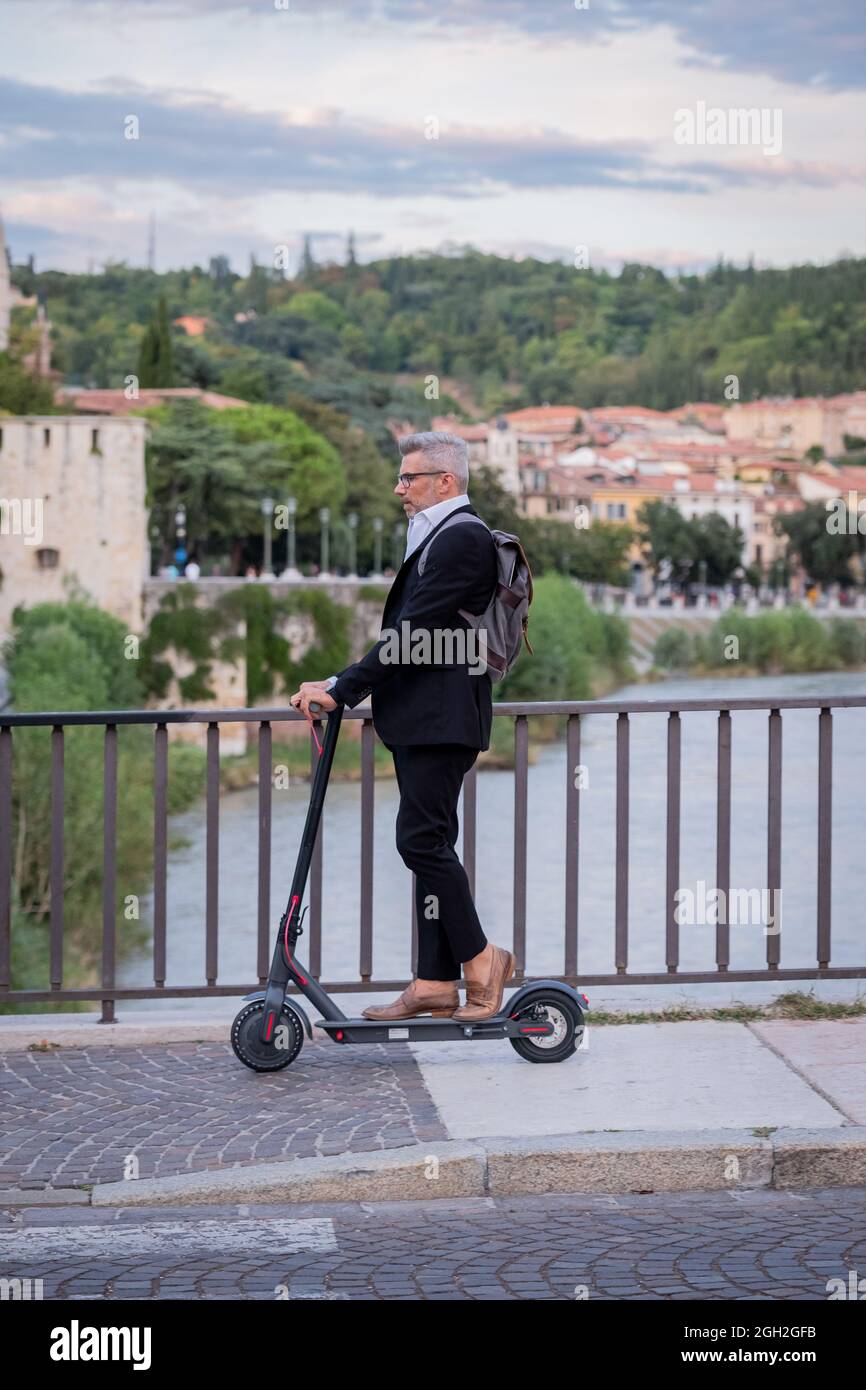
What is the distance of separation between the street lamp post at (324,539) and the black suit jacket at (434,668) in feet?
272

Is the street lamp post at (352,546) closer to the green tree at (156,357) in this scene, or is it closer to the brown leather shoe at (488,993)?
the green tree at (156,357)

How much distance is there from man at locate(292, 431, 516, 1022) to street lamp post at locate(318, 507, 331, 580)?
272ft

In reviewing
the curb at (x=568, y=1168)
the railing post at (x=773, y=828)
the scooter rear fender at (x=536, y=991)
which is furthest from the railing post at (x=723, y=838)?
the curb at (x=568, y=1168)

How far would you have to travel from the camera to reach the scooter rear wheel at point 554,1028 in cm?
585

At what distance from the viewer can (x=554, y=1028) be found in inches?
231

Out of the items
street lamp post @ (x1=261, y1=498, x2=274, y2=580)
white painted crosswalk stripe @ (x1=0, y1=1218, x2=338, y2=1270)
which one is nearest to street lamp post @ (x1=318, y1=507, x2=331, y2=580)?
street lamp post @ (x1=261, y1=498, x2=274, y2=580)

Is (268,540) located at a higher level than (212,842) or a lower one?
higher

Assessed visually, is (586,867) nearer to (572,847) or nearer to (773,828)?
(773,828)

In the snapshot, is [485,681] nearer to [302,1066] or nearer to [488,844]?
[302,1066]

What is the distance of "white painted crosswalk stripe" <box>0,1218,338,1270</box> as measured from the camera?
4371mm

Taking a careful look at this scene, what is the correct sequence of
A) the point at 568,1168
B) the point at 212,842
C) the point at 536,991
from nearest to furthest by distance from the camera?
the point at 568,1168
the point at 536,991
the point at 212,842

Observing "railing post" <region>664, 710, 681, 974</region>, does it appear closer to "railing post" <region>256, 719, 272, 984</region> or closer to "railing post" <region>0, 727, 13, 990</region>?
"railing post" <region>256, 719, 272, 984</region>

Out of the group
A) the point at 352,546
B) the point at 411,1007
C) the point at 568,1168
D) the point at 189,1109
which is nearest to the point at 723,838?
the point at 411,1007

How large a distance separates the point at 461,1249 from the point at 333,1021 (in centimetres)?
147
